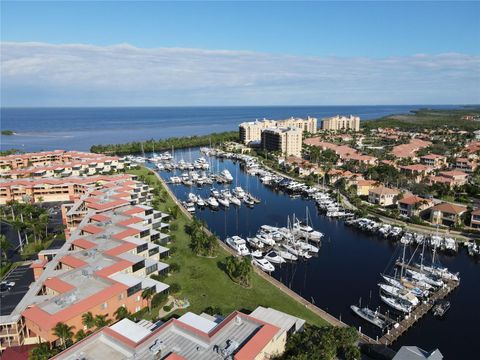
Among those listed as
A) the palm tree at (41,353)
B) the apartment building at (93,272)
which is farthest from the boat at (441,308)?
the palm tree at (41,353)

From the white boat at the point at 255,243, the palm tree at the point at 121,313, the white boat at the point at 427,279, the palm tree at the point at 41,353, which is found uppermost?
the palm tree at the point at 41,353

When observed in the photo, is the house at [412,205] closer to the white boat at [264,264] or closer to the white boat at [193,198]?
the white boat at [264,264]

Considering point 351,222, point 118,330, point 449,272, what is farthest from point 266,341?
point 351,222

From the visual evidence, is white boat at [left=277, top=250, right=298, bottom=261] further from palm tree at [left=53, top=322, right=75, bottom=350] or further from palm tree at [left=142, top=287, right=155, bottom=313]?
palm tree at [left=53, top=322, right=75, bottom=350]

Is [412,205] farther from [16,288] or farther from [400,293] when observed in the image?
Result: [16,288]

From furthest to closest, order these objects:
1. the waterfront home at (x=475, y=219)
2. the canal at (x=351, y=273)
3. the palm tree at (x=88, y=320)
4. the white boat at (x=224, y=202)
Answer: the white boat at (x=224, y=202), the waterfront home at (x=475, y=219), the canal at (x=351, y=273), the palm tree at (x=88, y=320)
